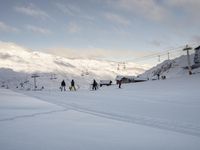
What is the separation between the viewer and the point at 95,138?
→ 633cm

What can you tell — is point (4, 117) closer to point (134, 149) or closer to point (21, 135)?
point (21, 135)

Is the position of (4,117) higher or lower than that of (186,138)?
higher

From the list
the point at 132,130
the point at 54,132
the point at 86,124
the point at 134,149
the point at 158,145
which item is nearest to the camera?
the point at 134,149

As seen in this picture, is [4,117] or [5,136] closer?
[5,136]

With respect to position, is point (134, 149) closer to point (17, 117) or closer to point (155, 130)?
point (155, 130)

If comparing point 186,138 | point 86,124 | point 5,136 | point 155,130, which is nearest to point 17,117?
point 86,124

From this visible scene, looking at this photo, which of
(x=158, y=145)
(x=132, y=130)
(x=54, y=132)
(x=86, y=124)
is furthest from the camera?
(x=86, y=124)

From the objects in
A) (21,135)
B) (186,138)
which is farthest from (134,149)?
(21,135)

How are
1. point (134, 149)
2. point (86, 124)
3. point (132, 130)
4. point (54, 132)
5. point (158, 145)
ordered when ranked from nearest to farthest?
point (134, 149) → point (158, 145) → point (54, 132) → point (132, 130) → point (86, 124)

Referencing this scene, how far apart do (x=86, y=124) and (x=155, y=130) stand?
209 cm

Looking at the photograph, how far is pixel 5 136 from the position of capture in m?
5.83

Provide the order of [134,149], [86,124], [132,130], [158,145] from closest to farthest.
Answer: [134,149], [158,145], [132,130], [86,124]

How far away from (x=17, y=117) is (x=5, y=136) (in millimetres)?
2807

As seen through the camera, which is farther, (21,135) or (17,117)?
(17,117)
